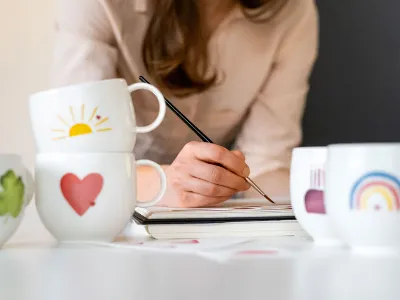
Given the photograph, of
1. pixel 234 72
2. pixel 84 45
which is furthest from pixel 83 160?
pixel 234 72

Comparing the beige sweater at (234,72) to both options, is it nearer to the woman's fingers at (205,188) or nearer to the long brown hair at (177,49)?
the long brown hair at (177,49)

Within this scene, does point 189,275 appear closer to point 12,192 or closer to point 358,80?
point 12,192

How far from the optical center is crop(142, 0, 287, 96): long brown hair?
110 cm

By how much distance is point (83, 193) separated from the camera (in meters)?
0.47

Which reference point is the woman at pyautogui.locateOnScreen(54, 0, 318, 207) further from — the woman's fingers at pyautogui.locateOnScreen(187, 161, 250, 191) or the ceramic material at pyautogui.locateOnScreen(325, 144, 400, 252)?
the ceramic material at pyautogui.locateOnScreen(325, 144, 400, 252)

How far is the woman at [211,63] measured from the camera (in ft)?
3.52

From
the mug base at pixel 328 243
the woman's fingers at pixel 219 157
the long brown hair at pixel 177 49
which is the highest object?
the long brown hair at pixel 177 49

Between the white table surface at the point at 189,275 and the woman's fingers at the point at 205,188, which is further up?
the white table surface at the point at 189,275

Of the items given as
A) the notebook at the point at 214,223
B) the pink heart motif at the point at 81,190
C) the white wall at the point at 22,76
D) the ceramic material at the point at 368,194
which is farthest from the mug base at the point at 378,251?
the white wall at the point at 22,76

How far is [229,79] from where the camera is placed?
115cm

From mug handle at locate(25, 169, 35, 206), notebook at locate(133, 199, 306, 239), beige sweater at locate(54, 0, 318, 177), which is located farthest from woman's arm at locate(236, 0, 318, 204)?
mug handle at locate(25, 169, 35, 206)

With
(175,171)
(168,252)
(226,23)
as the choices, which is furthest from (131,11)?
(168,252)

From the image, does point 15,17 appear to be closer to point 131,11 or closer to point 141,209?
point 131,11

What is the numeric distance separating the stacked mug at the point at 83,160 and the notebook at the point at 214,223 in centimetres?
5
